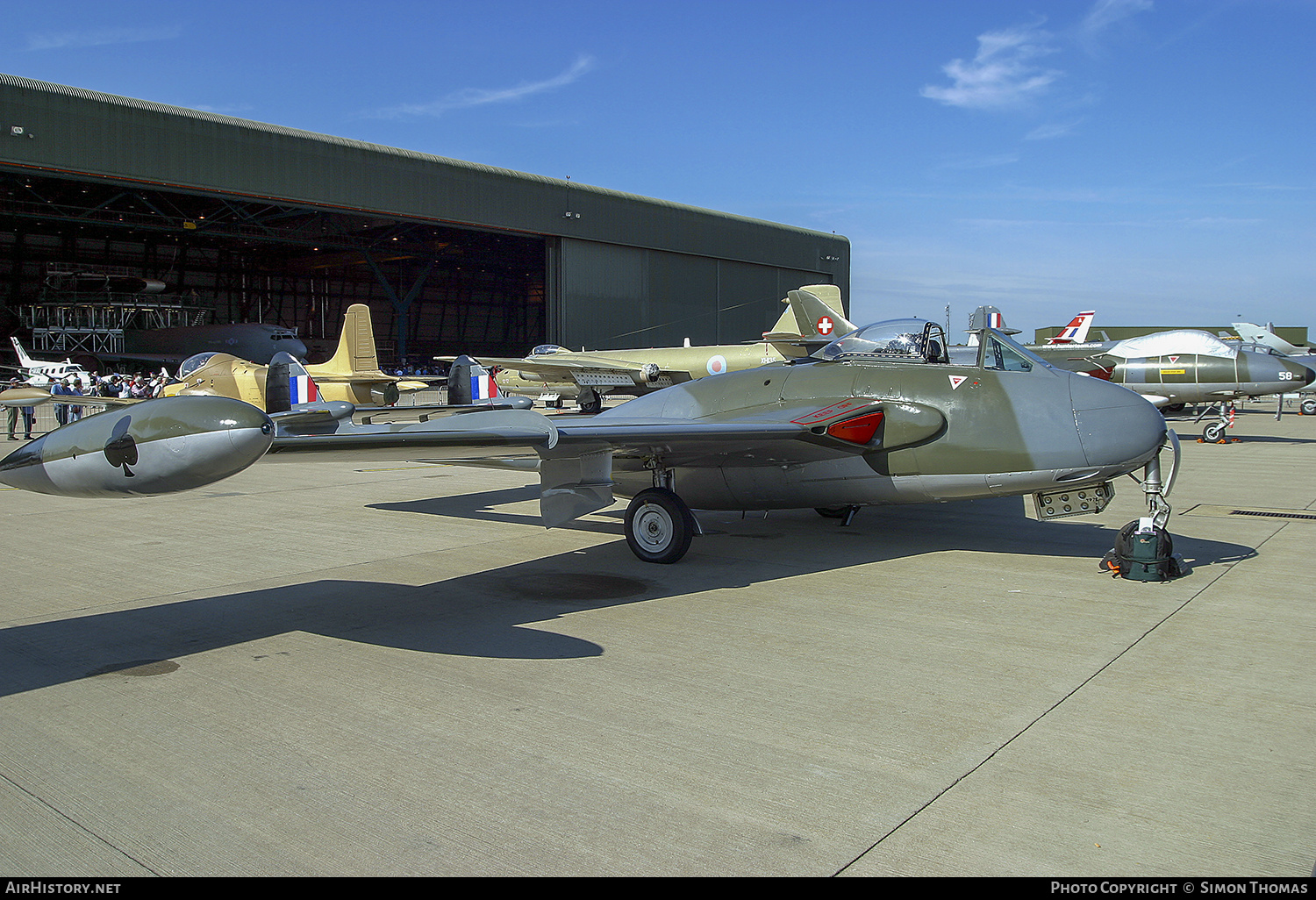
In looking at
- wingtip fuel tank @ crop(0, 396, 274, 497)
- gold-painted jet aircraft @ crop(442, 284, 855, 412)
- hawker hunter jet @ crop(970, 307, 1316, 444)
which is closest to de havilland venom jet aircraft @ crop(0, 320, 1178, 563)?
wingtip fuel tank @ crop(0, 396, 274, 497)

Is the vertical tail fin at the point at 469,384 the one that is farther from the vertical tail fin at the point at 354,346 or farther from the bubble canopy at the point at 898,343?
the bubble canopy at the point at 898,343

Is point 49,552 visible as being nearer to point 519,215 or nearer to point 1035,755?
point 1035,755

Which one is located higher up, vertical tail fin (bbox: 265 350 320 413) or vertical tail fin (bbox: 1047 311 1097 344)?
vertical tail fin (bbox: 1047 311 1097 344)

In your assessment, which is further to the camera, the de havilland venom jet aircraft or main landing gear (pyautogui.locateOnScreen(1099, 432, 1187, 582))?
main landing gear (pyautogui.locateOnScreen(1099, 432, 1187, 582))

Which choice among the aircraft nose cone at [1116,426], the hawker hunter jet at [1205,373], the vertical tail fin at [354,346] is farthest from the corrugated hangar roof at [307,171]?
the aircraft nose cone at [1116,426]

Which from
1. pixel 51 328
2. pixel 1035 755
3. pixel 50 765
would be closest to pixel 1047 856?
pixel 1035 755

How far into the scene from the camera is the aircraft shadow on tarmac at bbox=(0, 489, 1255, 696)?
19.7 ft

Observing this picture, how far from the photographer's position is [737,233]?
63.8m

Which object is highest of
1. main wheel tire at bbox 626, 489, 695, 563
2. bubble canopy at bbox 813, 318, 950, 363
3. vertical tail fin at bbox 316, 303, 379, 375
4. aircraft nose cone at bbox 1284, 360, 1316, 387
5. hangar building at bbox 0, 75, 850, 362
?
hangar building at bbox 0, 75, 850, 362

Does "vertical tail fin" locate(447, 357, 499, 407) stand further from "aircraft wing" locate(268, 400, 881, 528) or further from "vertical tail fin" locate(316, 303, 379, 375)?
"vertical tail fin" locate(316, 303, 379, 375)

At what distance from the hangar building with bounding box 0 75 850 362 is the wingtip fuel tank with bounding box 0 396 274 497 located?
37587 millimetres

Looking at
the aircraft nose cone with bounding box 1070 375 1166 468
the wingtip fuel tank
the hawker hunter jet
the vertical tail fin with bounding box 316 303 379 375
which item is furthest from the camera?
the vertical tail fin with bounding box 316 303 379 375

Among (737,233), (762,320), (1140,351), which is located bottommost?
(1140,351)
